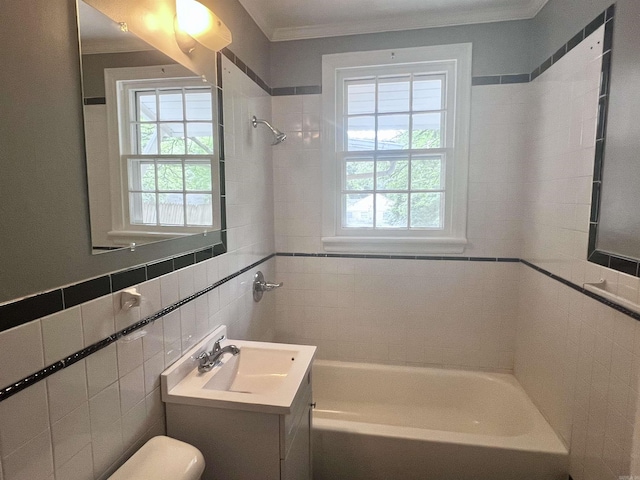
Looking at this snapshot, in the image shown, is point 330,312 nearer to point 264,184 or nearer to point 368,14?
point 264,184

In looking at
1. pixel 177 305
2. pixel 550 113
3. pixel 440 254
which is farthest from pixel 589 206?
pixel 177 305

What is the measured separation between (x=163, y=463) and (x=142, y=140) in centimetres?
101

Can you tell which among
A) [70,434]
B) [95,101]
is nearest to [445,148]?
[95,101]

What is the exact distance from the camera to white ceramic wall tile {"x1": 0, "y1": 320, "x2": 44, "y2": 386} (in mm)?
732

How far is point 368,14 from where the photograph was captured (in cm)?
219

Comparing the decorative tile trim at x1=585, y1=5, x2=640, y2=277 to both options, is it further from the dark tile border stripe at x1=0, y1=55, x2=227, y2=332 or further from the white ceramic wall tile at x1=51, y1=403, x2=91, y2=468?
the white ceramic wall tile at x1=51, y1=403, x2=91, y2=468

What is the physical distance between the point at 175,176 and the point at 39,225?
2.01 ft

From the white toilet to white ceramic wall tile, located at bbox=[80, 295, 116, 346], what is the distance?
1.27 ft

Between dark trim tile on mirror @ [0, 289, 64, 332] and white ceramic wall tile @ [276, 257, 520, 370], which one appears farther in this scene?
white ceramic wall tile @ [276, 257, 520, 370]

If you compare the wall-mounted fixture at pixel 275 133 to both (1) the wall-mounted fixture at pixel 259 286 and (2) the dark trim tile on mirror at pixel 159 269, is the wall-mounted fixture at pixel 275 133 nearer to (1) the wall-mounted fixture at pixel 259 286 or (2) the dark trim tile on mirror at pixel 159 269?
(1) the wall-mounted fixture at pixel 259 286

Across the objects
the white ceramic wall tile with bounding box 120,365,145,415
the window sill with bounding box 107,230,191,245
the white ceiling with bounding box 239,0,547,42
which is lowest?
the white ceramic wall tile with bounding box 120,365,145,415

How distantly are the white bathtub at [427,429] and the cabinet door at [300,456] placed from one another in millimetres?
261

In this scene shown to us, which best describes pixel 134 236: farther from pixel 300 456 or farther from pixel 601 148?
pixel 601 148

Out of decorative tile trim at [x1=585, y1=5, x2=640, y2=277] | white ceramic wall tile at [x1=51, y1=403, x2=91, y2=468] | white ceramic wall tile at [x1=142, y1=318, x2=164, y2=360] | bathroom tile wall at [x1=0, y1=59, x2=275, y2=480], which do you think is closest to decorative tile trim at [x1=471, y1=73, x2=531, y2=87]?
decorative tile trim at [x1=585, y1=5, x2=640, y2=277]
